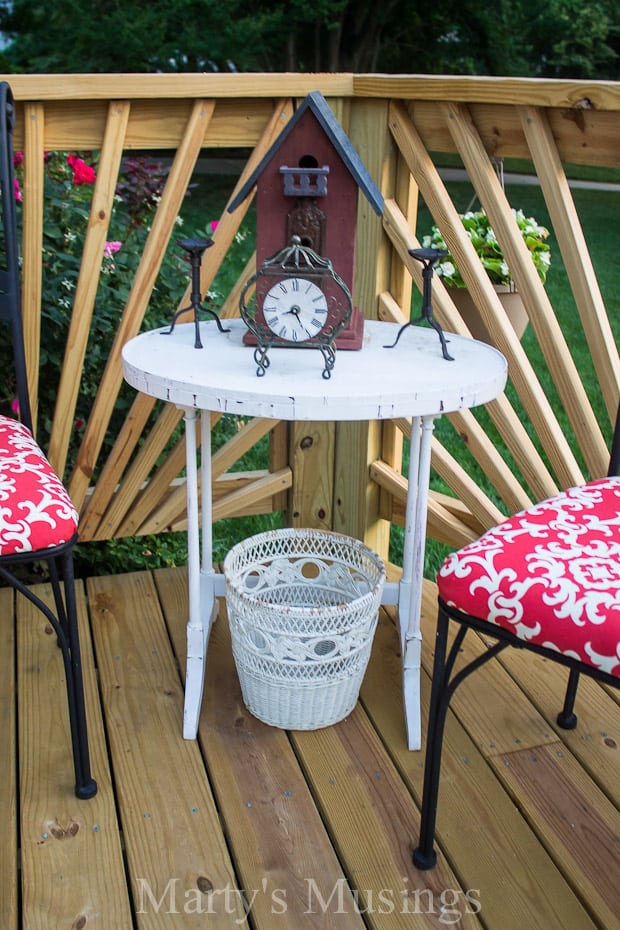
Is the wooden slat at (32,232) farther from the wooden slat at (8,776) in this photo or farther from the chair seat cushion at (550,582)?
the chair seat cushion at (550,582)

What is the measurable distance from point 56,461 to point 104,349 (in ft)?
1.39

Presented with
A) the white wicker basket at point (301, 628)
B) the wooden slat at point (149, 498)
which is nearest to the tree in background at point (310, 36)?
the wooden slat at point (149, 498)

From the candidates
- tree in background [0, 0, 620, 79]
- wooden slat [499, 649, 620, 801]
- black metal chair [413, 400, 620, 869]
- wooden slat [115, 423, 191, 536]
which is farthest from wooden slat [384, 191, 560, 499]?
tree in background [0, 0, 620, 79]

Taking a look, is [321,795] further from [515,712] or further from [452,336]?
[452,336]

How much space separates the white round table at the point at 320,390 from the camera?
4.77 feet

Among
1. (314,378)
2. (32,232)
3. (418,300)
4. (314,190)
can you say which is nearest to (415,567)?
(314,378)

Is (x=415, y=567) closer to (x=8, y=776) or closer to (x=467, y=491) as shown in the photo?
(x=467, y=491)

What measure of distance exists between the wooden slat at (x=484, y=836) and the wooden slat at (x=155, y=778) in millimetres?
350

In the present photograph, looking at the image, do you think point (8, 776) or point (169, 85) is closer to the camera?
point (8, 776)

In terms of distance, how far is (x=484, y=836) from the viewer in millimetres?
1558

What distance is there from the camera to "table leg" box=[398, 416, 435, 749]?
68.0 inches

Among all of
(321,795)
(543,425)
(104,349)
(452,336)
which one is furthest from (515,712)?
(104,349)

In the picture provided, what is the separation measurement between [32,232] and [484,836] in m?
1.46

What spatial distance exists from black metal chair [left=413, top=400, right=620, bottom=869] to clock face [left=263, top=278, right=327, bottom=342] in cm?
49
